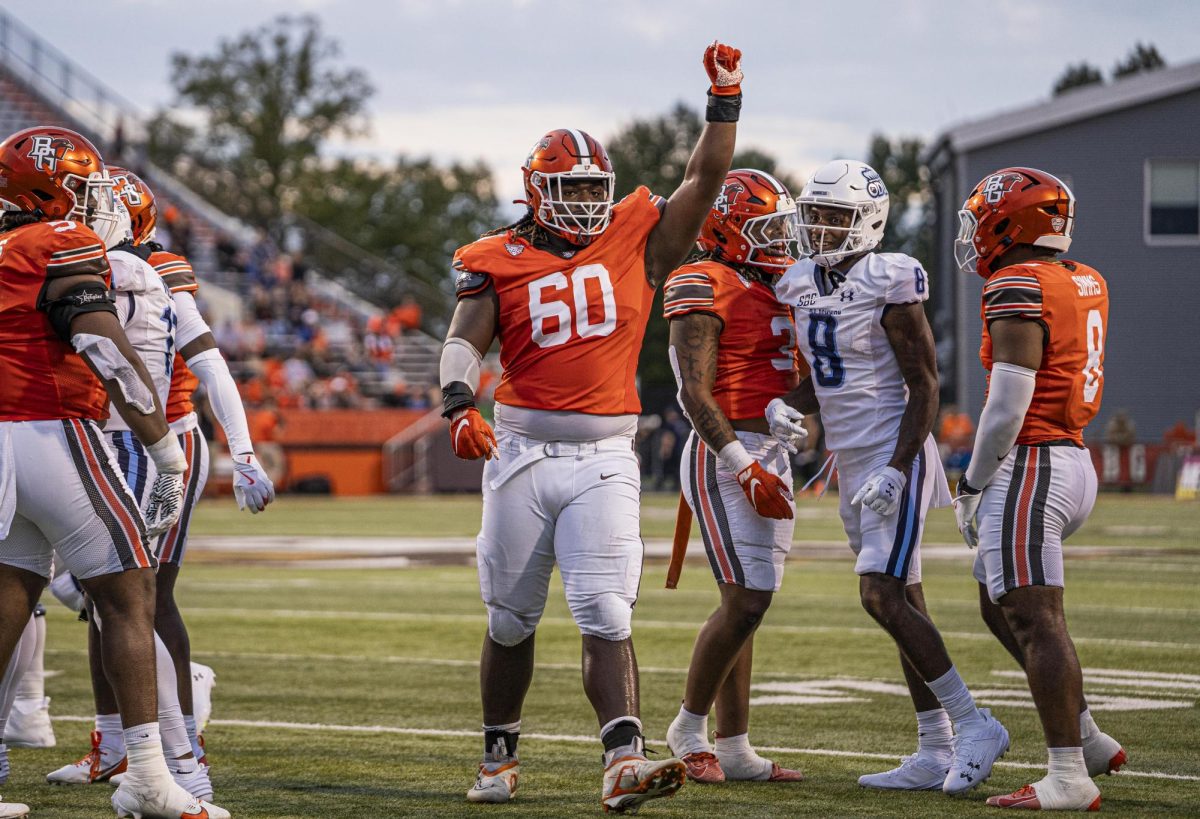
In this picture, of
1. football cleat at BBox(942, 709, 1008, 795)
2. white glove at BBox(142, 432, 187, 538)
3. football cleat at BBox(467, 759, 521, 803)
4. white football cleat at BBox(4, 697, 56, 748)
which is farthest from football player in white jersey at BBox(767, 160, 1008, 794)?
white football cleat at BBox(4, 697, 56, 748)

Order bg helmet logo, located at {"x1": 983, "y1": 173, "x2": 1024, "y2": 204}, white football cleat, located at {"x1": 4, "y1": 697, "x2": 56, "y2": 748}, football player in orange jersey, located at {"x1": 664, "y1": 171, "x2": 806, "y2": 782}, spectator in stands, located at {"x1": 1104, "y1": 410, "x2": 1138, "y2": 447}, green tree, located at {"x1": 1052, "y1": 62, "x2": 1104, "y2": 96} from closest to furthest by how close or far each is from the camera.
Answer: bg helmet logo, located at {"x1": 983, "y1": 173, "x2": 1024, "y2": 204} → football player in orange jersey, located at {"x1": 664, "y1": 171, "x2": 806, "y2": 782} → white football cleat, located at {"x1": 4, "y1": 697, "x2": 56, "y2": 748} → spectator in stands, located at {"x1": 1104, "y1": 410, "x2": 1138, "y2": 447} → green tree, located at {"x1": 1052, "y1": 62, "x2": 1104, "y2": 96}

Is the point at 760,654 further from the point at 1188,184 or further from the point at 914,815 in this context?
the point at 1188,184

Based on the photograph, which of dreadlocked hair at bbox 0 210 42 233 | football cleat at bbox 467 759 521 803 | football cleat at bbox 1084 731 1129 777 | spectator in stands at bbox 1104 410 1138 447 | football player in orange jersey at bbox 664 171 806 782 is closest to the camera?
dreadlocked hair at bbox 0 210 42 233

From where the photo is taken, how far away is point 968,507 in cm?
567

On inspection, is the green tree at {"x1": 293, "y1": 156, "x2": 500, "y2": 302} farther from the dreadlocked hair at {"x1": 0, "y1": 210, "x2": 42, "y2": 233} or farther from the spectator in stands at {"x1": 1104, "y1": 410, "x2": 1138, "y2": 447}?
the dreadlocked hair at {"x1": 0, "y1": 210, "x2": 42, "y2": 233}

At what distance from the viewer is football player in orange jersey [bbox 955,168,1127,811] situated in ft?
17.6

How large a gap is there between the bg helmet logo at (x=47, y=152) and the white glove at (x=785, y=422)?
252 centimetres

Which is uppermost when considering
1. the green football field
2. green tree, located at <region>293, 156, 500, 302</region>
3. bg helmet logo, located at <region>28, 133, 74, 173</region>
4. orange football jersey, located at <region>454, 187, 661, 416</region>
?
green tree, located at <region>293, 156, 500, 302</region>

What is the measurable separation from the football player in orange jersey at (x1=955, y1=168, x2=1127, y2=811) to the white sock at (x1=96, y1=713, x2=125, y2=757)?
10.1 feet

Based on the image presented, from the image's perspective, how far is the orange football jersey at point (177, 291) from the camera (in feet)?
19.8

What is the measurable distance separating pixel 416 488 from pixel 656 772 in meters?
26.1

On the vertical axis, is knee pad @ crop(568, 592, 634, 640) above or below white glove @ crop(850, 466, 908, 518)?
below

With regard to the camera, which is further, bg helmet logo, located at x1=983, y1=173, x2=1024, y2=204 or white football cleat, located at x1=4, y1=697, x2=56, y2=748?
white football cleat, located at x1=4, y1=697, x2=56, y2=748

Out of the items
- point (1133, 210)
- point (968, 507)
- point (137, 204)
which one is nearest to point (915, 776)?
point (968, 507)
